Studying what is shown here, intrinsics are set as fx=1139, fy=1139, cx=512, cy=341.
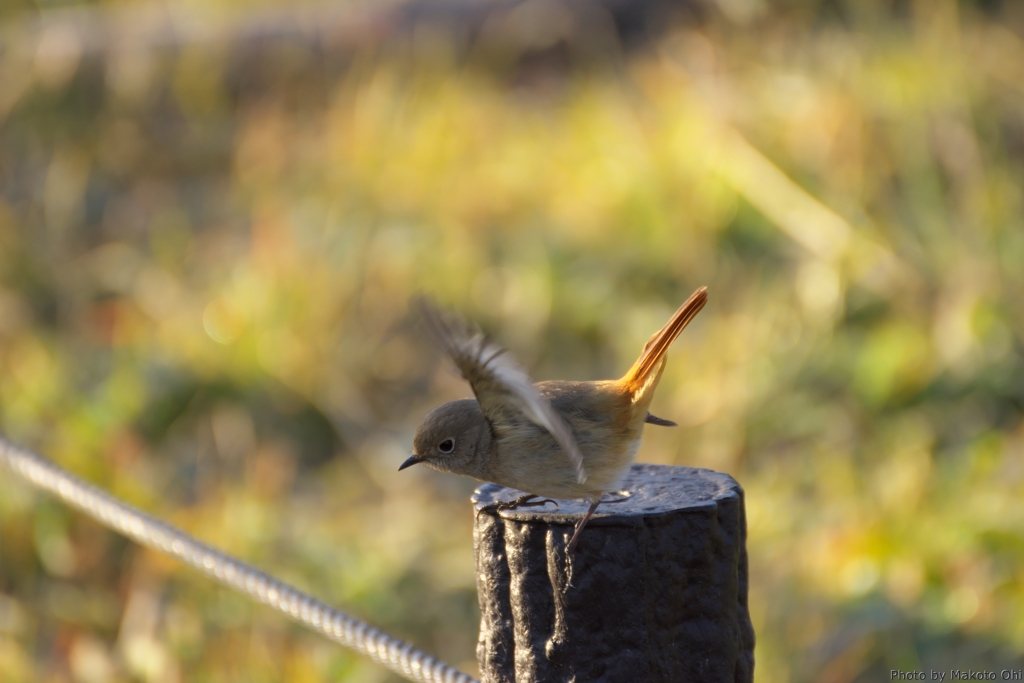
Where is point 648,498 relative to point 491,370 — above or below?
below

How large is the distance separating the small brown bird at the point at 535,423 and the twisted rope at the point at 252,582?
1.09 ft

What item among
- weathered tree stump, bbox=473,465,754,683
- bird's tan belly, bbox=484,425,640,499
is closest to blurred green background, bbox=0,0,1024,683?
bird's tan belly, bbox=484,425,640,499

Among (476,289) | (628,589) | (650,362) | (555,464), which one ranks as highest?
(476,289)

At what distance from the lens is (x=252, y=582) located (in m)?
2.25

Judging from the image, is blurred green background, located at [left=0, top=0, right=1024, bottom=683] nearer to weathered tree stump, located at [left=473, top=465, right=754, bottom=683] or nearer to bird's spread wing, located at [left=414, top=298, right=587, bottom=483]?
bird's spread wing, located at [left=414, top=298, right=587, bottom=483]

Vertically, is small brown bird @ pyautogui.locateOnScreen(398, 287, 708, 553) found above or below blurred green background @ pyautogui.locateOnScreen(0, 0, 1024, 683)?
below

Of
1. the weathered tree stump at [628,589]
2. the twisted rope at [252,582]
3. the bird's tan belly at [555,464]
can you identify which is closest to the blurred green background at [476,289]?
the twisted rope at [252,582]

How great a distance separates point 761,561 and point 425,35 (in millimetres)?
5528

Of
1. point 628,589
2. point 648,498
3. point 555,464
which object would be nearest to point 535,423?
point 555,464

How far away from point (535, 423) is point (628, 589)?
23.5 inches

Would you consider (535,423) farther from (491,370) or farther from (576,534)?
(576,534)

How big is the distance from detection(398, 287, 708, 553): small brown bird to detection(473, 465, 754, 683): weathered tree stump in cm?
21

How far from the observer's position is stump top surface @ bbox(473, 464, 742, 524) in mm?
1620

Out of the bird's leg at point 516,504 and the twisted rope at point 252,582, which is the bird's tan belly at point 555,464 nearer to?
the bird's leg at point 516,504
